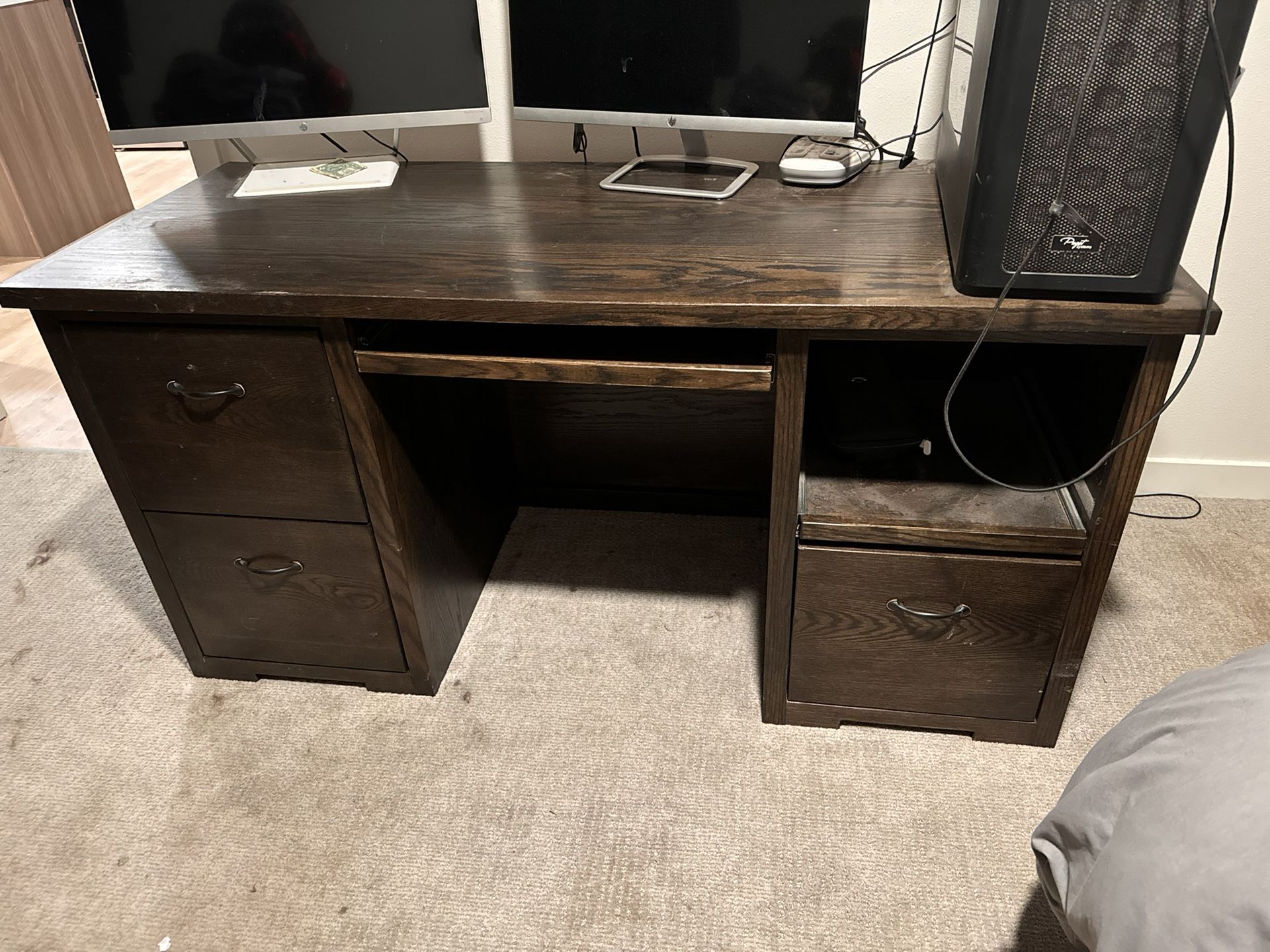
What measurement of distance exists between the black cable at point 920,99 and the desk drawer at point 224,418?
3.07 ft

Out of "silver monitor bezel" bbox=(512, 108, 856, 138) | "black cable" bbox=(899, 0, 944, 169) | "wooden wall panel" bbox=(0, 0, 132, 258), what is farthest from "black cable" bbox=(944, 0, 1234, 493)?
"wooden wall panel" bbox=(0, 0, 132, 258)

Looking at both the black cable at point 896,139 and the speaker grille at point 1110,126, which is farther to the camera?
the black cable at point 896,139

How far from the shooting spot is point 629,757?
131 centimetres

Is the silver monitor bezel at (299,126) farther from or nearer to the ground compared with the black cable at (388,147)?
farther from the ground

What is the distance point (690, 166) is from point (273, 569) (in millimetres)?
896

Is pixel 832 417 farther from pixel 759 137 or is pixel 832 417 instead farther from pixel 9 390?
pixel 9 390

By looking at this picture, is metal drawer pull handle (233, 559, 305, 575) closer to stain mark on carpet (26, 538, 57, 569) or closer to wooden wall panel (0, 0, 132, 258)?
stain mark on carpet (26, 538, 57, 569)

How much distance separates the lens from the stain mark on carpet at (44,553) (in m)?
1.76

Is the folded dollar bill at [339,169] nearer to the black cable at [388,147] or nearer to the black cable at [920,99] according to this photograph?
the black cable at [388,147]

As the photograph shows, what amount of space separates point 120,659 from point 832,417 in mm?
1274

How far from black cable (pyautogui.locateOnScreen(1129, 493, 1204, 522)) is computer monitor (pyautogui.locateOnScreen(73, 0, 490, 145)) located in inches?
56.9

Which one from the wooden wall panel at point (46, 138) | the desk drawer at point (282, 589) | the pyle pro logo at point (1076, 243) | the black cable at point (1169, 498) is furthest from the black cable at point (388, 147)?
the wooden wall panel at point (46, 138)

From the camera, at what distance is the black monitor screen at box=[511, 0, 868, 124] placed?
3.92 ft

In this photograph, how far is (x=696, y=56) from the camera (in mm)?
1243
